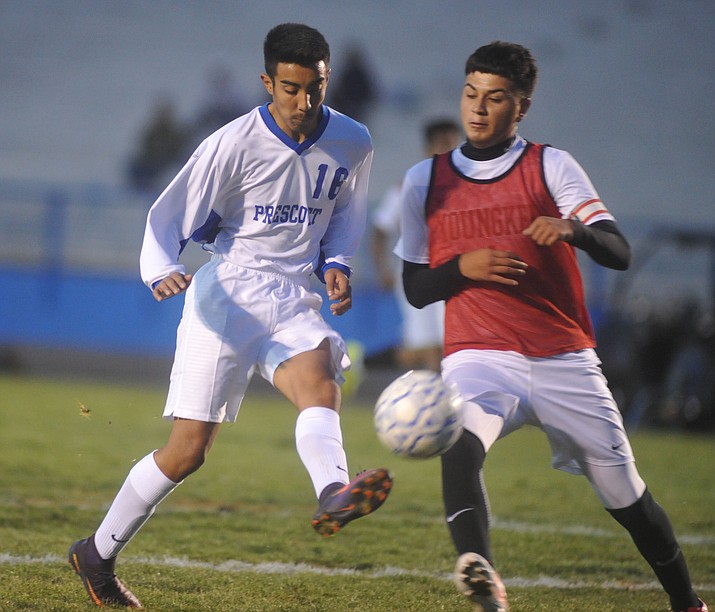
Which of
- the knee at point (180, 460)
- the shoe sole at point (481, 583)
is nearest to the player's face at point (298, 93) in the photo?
the knee at point (180, 460)

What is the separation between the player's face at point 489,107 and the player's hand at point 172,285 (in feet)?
→ 3.51

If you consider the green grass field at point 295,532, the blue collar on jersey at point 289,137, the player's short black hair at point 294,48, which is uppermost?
the player's short black hair at point 294,48

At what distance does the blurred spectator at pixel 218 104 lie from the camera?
19656 millimetres

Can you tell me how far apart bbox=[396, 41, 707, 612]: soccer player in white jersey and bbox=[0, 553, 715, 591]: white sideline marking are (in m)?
0.65

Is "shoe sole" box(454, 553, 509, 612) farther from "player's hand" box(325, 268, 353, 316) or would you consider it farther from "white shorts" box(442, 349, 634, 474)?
"player's hand" box(325, 268, 353, 316)

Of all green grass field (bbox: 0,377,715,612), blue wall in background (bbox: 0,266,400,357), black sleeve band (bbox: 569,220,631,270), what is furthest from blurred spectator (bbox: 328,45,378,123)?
black sleeve band (bbox: 569,220,631,270)

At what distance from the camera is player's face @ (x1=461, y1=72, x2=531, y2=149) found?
3635mm

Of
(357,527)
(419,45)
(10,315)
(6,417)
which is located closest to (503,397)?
(357,527)

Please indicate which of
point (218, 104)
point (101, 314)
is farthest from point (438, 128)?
point (218, 104)

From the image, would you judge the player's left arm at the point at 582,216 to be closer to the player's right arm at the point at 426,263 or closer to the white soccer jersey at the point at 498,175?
the white soccer jersey at the point at 498,175

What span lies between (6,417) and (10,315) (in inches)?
230

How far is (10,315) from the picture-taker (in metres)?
14.7

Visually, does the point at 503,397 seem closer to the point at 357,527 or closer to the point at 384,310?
the point at 357,527

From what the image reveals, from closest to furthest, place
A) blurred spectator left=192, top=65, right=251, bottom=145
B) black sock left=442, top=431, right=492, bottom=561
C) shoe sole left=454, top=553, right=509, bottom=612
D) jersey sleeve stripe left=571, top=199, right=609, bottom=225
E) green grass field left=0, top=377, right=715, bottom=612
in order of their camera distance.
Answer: shoe sole left=454, top=553, right=509, bottom=612 < black sock left=442, top=431, right=492, bottom=561 < jersey sleeve stripe left=571, top=199, right=609, bottom=225 < green grass field left=0, top=377, right=715, bottom=612 < blurred spectator left=192, top=65, right=251, bottom=145
